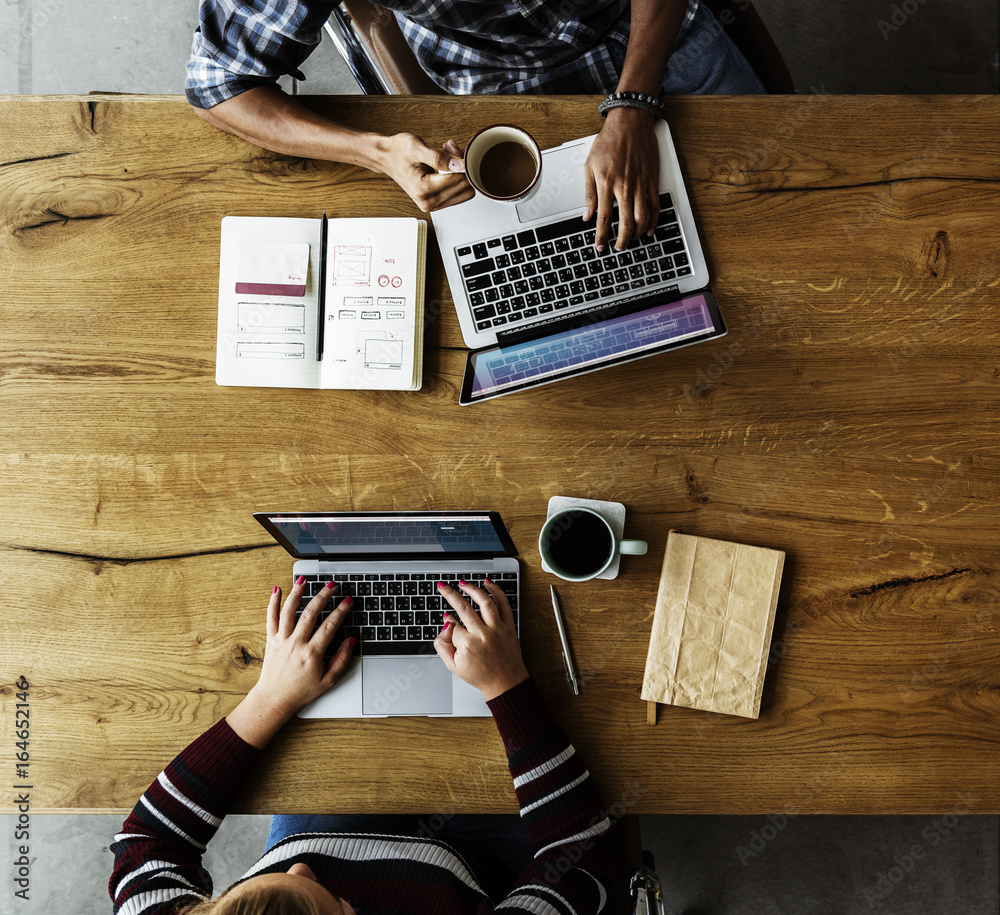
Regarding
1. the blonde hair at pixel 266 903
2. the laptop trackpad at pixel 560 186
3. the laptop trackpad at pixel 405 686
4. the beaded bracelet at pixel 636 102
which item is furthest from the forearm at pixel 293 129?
the blonde hair at pixel 266 903

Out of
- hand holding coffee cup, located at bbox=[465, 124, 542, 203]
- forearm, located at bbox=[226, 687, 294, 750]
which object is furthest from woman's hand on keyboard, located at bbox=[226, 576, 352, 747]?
hand holding coffee cup, located at bbox=[465, 124, 542, 203]

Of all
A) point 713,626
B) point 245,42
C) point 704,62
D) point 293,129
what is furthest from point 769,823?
point 245,42

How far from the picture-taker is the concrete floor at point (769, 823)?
1660mm

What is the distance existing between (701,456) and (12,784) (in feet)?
3.56

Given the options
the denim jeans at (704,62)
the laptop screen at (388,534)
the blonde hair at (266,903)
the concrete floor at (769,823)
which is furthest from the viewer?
the concrete floor at (769,823)

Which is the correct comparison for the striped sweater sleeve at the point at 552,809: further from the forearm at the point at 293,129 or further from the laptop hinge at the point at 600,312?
the forearm at the point at 293,129

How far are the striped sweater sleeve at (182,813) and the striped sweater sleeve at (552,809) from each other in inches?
14.6

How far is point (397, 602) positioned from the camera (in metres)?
0.99

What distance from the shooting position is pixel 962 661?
968 millimetres

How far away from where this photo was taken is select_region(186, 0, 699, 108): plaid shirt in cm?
93

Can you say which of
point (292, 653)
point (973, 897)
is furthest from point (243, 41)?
point (973, 897)

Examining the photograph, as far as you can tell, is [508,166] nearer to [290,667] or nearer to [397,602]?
[397,602]

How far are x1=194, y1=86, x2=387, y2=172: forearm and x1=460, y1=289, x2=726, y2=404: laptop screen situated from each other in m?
0.36

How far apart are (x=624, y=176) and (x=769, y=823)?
1547mm
